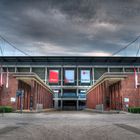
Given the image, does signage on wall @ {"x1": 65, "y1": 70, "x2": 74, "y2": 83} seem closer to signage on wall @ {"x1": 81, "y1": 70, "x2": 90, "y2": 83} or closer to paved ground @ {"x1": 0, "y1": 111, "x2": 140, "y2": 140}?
signage on wall @ {"x1": 81, "y1": 70, "x2": 90, "y2": 83}

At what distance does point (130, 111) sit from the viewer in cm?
3306

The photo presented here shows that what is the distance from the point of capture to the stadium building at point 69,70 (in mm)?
83750

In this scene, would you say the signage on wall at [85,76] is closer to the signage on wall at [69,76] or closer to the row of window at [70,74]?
the row of window at [70,74]

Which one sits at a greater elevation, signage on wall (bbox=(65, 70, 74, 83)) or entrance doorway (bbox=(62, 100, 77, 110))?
signage on wall (bbox=(65, 70, 74, 83))

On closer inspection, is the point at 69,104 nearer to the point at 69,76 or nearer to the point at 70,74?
the point at 69,76

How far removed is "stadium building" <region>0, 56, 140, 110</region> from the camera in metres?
83.8

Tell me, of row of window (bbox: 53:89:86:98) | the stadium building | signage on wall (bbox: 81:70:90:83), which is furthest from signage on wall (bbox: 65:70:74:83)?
row of window (bbox: 53:89:86:98)

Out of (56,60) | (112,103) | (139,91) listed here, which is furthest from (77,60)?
(139,91)

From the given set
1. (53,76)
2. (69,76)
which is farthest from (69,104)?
(53,76)

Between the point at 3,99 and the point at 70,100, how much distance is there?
161ft

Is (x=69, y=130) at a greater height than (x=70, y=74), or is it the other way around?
(x=70, y=74)

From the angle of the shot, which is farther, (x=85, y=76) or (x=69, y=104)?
(x=69, y=104)

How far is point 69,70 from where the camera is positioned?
8538 centimetres

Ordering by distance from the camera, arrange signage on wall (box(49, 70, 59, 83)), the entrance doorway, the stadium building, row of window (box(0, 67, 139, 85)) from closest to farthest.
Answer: signage on wall (box(49, 70, 59, 83)) < row of window (box(0, 67, 139, 85)) < the stadium building < the entrance doorway
